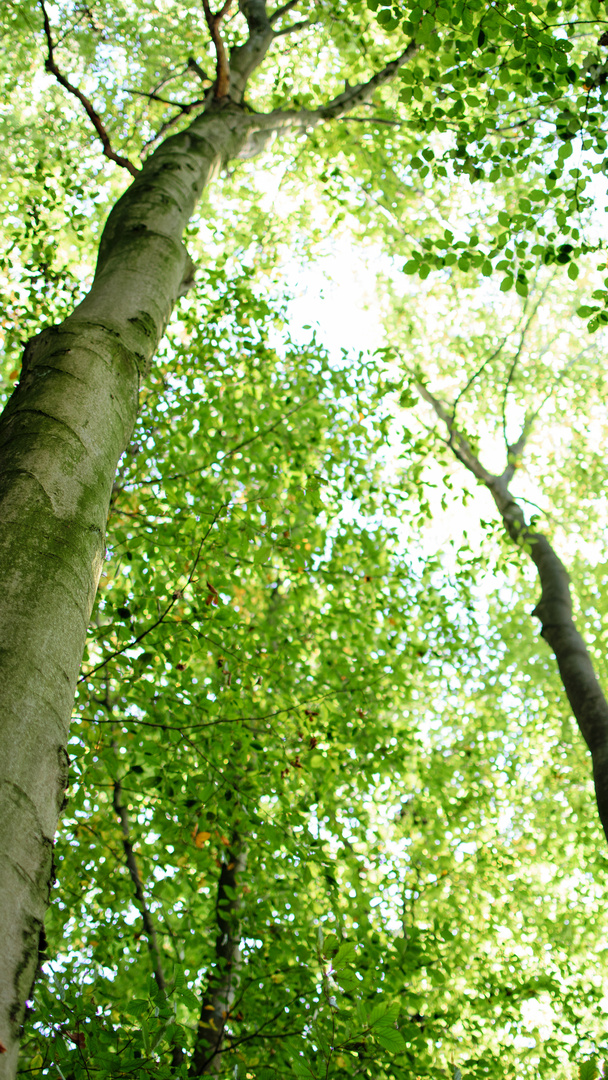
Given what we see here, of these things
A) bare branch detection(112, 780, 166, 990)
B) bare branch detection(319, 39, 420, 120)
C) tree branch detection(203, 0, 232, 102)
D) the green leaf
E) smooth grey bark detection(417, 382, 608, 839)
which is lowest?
the green leaf

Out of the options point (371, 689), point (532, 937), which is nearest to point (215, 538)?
point (371, 689)

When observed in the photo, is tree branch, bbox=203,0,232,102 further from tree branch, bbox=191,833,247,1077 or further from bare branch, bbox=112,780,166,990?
tree branch, bbox=191,833,247,1077

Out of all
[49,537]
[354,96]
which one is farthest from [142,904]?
[354,96]

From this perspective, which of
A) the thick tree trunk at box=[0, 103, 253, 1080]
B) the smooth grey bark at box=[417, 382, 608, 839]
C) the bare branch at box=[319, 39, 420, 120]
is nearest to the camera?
the thick tree trunk at box=[0, 103, 253, 1080]

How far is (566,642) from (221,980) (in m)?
4.31

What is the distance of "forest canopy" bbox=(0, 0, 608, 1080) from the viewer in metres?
2.21

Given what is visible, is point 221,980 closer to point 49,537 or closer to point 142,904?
point 142,904

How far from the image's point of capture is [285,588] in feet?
29.9

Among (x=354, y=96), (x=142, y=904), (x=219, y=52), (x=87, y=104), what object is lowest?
(x=142, y=904)

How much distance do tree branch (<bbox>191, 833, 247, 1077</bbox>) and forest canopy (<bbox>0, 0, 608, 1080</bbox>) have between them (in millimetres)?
48

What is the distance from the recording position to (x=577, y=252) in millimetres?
3791

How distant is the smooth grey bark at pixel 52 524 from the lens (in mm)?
1199

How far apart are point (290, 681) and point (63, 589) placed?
13.3 ft

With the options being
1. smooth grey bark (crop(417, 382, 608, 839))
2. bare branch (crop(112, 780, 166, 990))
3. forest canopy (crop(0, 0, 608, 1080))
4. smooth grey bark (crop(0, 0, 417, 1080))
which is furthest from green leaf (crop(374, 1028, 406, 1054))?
smooth grey bark (crop(417, 382, 608, 839))
